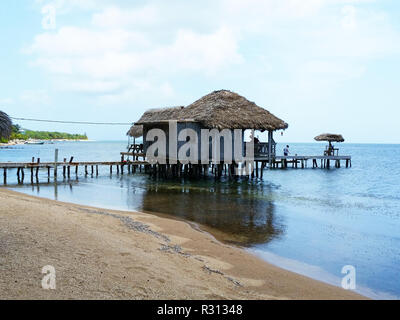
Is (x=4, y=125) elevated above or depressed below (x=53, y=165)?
above

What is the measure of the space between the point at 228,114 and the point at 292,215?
A: 8.68 metres

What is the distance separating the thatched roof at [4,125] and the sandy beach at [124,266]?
5.76ft

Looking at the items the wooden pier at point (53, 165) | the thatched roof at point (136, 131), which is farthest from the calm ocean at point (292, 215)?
the thatched roof at point (136, 131)

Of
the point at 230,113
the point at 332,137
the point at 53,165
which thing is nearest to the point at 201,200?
the point at 230,113

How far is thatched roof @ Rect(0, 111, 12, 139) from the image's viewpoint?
8375mm

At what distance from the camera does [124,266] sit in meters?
5.18

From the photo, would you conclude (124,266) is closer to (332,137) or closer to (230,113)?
(230,113)

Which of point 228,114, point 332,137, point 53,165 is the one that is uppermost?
point 228,114

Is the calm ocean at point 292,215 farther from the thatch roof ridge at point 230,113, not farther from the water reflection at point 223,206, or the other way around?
the thatch roof ridge at point 230,113

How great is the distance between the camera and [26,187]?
1789 cm

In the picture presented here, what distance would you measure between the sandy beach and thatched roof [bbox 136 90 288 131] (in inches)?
439

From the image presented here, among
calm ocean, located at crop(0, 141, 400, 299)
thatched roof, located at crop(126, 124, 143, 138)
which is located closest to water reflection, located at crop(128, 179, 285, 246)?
calm ocean, located at crop(0, 141, 400, 299)
